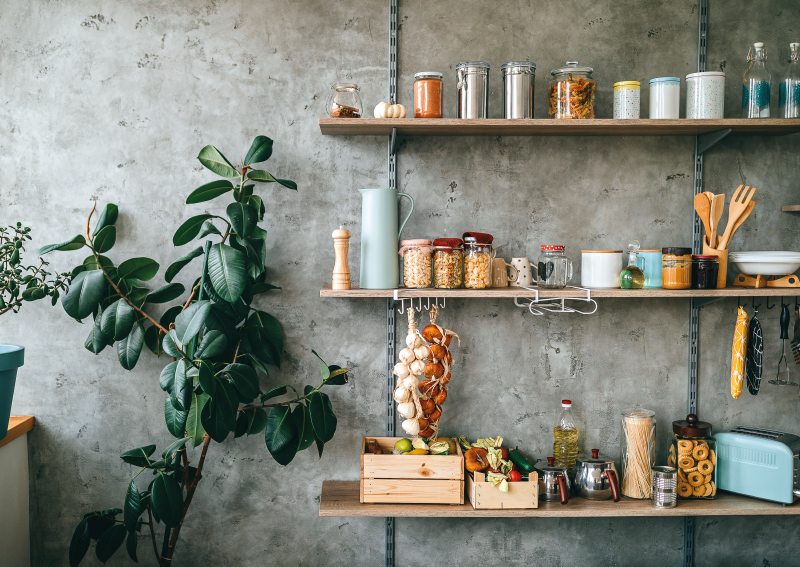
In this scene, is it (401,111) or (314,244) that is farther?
(314,244)

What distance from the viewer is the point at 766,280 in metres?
1.96

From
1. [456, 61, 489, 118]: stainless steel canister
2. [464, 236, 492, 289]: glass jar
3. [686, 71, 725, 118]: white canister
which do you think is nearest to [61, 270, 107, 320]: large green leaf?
[464, 236, 492, 289]: glass jar

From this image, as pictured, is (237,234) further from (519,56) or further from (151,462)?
(519,56)

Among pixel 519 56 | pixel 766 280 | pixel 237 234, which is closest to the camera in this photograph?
pixel 237 234

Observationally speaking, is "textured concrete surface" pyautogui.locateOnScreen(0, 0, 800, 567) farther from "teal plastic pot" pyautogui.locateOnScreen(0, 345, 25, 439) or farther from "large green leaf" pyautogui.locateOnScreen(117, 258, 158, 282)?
"teal plastic pot" pyautogui.locateOnScreen(0, 345, 25, 439)

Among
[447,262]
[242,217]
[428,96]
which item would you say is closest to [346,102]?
[428,96]

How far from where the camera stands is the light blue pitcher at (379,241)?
1902mm

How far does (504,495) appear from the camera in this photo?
1.86 meters

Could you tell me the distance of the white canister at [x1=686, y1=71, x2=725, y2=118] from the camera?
191cm

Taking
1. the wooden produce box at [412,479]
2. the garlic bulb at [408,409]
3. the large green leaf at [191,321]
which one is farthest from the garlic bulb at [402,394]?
the large green leaf at [191,321]

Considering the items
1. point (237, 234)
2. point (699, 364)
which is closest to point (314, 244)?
point (237, 234)

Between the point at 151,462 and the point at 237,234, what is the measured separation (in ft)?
2.68

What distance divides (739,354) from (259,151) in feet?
5.97

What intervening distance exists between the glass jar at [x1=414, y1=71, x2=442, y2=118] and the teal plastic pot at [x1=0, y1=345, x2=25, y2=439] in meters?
1.51
